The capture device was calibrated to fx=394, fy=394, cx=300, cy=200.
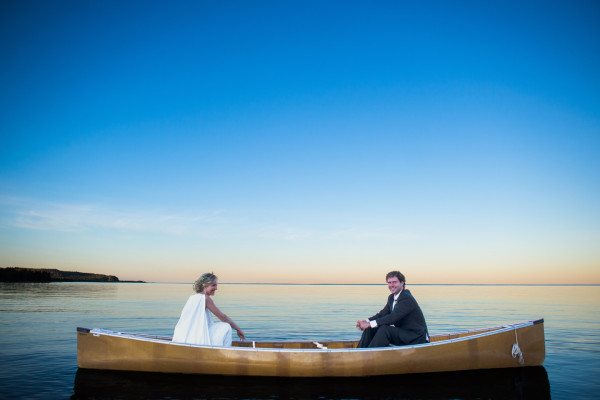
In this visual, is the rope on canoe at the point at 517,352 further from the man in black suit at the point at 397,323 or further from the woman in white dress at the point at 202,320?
the woman in white dress at the point at 202,320

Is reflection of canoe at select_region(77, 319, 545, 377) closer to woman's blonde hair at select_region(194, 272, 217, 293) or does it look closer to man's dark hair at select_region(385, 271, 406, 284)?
woman's blonde hair at select_region(194, 272, 217, 293)

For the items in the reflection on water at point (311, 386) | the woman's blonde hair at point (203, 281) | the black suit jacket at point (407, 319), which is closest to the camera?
the reflection on water at point (311, 386)

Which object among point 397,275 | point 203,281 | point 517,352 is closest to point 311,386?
point 397,275

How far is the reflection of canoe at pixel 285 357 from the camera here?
7656mm

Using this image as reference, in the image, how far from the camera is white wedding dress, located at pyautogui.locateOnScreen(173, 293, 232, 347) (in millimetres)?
7684

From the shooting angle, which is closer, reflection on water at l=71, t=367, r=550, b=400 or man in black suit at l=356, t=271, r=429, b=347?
reflection on water at l=71, t=367, r=550, b=400

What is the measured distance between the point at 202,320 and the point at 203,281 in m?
0.78

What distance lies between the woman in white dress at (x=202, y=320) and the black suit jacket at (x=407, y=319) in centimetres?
295

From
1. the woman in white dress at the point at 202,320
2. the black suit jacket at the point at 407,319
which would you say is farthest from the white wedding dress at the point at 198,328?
the black suit jacket at the point at 407,319

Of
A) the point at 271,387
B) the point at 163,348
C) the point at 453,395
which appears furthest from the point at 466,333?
the point at 163,348

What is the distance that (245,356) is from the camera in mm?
7625

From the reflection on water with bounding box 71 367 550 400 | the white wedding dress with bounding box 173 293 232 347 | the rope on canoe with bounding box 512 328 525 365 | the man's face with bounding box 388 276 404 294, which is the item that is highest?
the man's face with bounding box 388 276 404 294

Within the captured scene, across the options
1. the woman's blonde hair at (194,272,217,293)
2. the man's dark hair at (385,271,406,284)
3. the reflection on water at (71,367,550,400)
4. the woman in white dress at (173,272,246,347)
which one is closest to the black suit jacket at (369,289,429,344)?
the man's dark hair at (385,271,406,284)

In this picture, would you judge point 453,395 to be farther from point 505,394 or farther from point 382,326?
point 382,326
